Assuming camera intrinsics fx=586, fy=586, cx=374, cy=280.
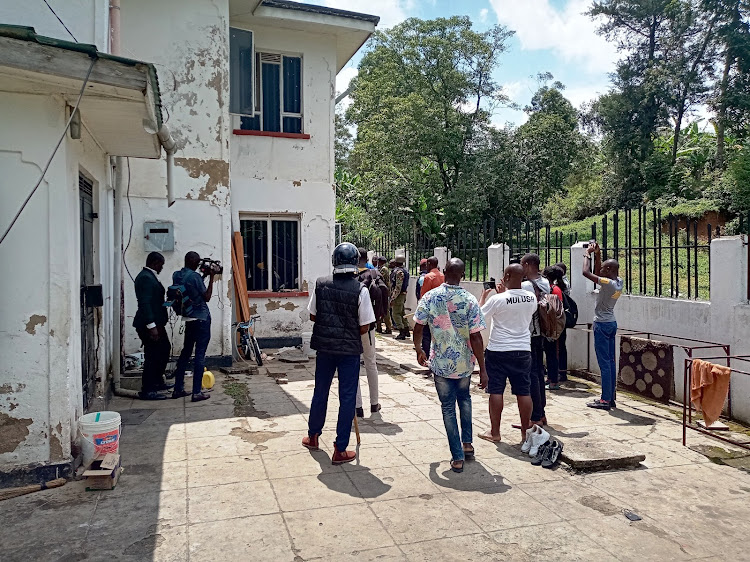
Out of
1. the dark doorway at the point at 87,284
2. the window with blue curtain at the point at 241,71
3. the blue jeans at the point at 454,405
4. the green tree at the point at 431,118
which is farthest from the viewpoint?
the green tree at the point at 431,118

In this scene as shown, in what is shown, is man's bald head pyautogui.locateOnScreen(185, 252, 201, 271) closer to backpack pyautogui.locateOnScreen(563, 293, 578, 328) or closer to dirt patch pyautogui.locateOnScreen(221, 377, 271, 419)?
dirt patch pyautogui.locateOnScreen(221, 377, 271, 419)

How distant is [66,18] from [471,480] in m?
5.63

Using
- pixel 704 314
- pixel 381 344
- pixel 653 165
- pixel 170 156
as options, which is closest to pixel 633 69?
pixel 653 165

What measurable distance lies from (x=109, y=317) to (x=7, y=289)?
330 cm

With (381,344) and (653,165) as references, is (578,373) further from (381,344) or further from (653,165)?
(653,165)

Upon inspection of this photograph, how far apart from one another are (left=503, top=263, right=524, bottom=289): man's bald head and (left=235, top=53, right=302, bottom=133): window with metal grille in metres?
6.87

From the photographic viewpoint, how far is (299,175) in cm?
1100

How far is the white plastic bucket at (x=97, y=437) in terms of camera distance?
479 cm

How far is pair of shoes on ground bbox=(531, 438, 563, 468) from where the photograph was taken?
519cm

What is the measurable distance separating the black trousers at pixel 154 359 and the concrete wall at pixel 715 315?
243 inches

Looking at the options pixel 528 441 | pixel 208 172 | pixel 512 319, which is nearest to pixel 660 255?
pixel 512 319

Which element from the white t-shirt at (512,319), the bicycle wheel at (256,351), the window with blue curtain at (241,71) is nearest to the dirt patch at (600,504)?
the white t-shirt at (512,319)

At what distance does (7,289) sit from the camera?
176 inches

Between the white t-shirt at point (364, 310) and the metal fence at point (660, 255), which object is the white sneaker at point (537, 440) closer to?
the white t-shirt at point (364, 310)
